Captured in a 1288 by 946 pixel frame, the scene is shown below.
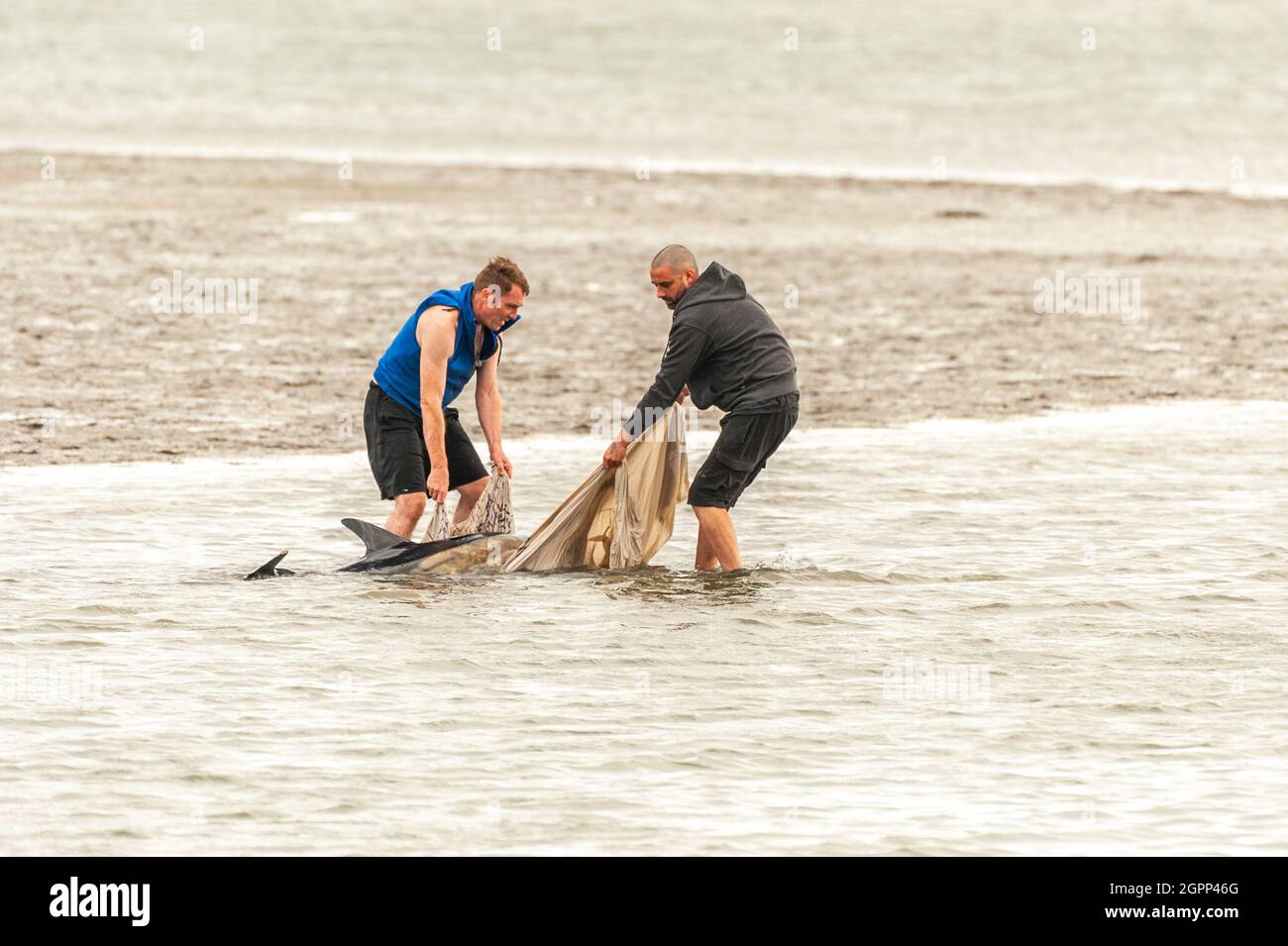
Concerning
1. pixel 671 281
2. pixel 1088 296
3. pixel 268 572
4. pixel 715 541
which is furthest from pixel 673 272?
pixel 1088 296

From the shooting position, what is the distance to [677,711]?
759 cm

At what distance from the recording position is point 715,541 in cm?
965

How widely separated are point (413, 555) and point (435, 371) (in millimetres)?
976

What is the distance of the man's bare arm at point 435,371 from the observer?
9.04m

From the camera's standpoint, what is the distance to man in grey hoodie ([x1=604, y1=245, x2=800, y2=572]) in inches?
360

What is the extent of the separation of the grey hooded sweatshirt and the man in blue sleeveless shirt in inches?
27.8

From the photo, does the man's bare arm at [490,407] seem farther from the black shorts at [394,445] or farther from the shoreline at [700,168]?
the shoreline at [700,168]

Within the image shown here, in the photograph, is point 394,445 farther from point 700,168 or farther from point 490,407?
point 700,168

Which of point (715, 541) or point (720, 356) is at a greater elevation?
point (720, 356)

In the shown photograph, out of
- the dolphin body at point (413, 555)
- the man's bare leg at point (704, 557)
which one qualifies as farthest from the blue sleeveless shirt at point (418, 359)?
the man's bare leg at point (704, 557)

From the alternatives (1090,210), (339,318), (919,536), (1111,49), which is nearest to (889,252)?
(1090,210)

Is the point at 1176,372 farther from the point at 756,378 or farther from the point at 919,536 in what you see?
the point at 756,378

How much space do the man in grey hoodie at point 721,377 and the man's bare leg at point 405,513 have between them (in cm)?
87
